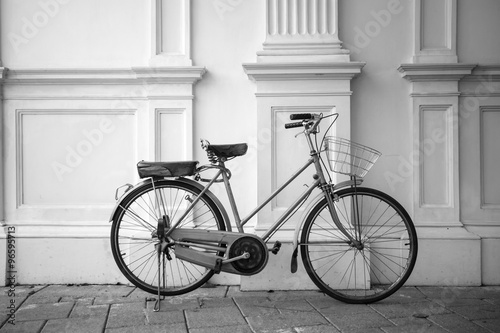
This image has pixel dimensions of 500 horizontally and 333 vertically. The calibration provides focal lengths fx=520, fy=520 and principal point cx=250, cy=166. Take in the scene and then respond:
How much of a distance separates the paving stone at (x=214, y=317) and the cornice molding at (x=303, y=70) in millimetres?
1847

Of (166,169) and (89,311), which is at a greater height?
(166,169)

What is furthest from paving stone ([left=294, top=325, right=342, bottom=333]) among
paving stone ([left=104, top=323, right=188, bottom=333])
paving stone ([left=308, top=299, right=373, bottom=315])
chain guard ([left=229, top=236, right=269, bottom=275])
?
paving stone ([left=104, top=323, right=188, bottom=333])

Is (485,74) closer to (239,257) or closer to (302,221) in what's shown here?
(302,221)

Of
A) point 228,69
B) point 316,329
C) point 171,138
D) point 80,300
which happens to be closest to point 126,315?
point 80,300

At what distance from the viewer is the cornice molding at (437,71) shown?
4.21 metres

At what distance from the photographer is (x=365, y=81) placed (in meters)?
4.33

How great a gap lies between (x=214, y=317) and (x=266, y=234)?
2.36ft

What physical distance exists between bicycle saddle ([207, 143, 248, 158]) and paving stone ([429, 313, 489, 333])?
1.69 meters

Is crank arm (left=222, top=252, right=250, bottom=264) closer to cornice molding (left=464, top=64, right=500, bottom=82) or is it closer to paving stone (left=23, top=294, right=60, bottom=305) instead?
paving stone (left=23, top=294, right=60, bottom=305)

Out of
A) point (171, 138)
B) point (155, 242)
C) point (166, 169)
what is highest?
point (171, 138)

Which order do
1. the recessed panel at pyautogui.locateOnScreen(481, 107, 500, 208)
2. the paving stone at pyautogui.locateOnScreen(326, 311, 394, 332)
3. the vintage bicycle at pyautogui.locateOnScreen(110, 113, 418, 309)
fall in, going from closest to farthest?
the paving stone at pyautogui.locateOnScreen(326, 311, 394, 332) < the vintage bicycle at pyautogui.locateOnScreen(110, 113, 418, 309) < the recessed panel at pyautogui.locateOnScreen(481, 107, 500, 208)

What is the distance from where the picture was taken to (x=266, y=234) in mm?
3797

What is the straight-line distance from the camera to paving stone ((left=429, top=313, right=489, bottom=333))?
10.3ft

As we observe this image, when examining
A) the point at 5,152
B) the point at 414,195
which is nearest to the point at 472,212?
the point at 414,195
